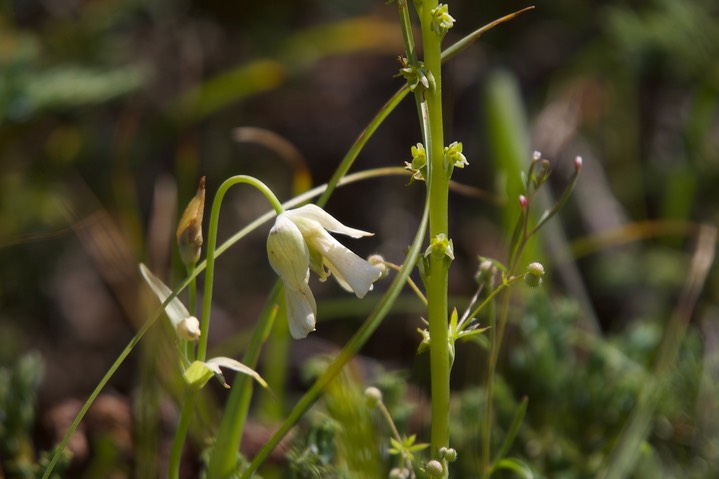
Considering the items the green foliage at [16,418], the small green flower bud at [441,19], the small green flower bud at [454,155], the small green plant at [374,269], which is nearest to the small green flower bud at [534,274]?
the small green plant at [374,269]

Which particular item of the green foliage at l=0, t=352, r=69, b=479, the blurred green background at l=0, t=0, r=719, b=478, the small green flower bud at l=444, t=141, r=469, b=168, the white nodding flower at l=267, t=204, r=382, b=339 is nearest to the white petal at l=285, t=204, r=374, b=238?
the white nodding flower at l=267, t=204, r=382, b=339

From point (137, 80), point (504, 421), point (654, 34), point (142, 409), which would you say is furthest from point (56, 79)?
point (654, 34)

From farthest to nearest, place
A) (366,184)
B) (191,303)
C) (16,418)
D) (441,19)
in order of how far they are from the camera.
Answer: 1. (366,184)
2. (16,418)
3. (191,303)
4. (441,19)

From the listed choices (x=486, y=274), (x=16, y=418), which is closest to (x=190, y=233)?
(x=486, y=274)

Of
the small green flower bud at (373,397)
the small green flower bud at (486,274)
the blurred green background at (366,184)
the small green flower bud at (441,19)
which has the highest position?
the small green flower bud at (441,19)

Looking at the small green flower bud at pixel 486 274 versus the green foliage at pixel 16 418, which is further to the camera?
the green foliage at pixel 16 418

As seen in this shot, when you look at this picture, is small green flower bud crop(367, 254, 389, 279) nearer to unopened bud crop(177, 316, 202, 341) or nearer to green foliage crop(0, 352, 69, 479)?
unopened bud crop(177, 316, 202, 341)

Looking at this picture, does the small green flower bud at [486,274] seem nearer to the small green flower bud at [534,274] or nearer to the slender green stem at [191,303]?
the small green flower bud at [534,274]

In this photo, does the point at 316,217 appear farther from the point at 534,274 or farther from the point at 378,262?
the point at 534,274
